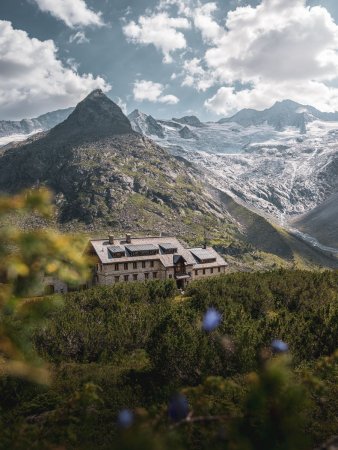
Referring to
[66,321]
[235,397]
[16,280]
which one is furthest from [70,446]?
[66,321]

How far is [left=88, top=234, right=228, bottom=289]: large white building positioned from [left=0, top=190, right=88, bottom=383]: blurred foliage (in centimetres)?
7109

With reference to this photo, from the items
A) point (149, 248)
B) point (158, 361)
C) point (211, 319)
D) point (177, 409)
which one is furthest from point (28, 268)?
point (149, 248)

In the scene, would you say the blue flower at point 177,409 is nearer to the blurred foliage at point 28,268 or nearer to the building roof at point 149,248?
the blurred foliage at point 28,268

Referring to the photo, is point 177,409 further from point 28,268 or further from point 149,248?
point 149,248

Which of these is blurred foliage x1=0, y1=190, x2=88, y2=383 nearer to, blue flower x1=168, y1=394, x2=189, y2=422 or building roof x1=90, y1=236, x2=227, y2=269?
blue flower x1=168, y1=394, x2=189, y2=422

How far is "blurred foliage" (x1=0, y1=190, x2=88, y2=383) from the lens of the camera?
19.9 feet

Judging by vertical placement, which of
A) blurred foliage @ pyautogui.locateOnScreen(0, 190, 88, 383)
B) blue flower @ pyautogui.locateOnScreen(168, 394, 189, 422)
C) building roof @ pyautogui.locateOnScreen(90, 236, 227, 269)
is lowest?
building roof @ pyautogui.locateOnScreen(90, 236, 227, 269)

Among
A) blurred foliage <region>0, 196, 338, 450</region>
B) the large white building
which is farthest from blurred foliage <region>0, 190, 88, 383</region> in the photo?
the large white building

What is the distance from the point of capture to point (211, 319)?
45531 mm

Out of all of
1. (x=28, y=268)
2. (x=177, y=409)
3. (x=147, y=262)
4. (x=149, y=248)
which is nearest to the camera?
(x=28, y=268)

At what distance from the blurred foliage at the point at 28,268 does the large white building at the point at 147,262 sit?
71.1 meters

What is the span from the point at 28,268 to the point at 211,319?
40.9 metres

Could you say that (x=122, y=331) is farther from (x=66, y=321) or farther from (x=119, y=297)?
(x=119, y=297)

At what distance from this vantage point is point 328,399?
96.4 feet
